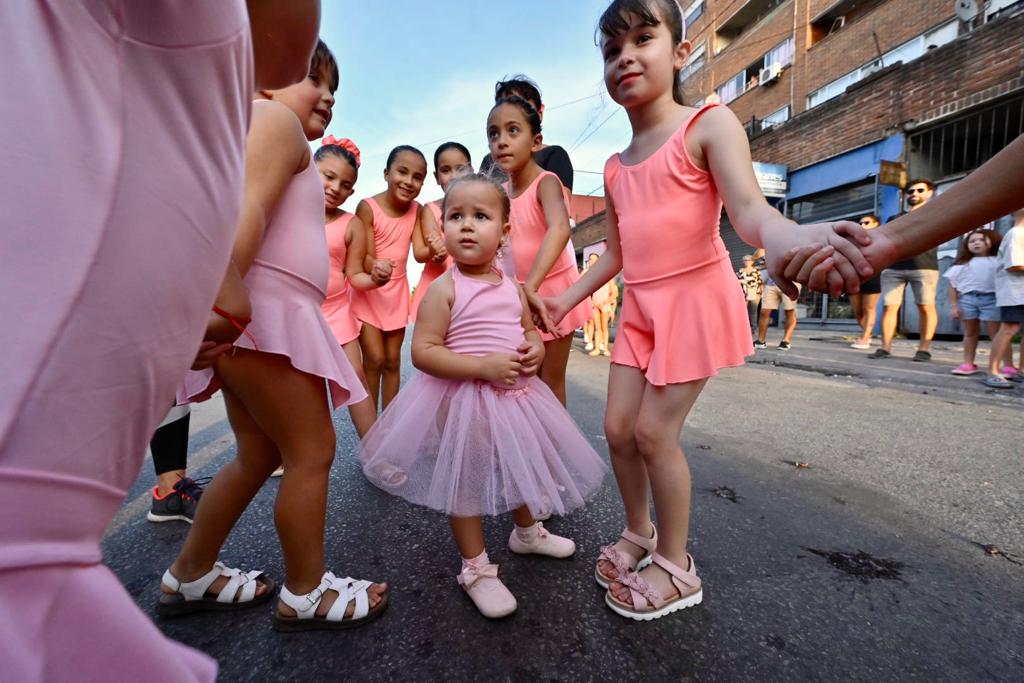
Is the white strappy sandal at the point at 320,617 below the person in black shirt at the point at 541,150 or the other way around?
below

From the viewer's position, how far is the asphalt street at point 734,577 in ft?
4.13

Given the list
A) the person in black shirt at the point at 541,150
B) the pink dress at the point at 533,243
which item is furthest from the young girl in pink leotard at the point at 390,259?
the pink dress at the point at 533,243

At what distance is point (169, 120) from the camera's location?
488 mm

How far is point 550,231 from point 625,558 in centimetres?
132

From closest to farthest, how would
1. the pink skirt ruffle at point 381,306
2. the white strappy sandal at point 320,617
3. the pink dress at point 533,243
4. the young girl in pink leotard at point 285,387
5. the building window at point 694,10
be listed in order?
1. the young girl in pink leotard at point 285,387
2. the white strappy sandal at point 320,617
3. the pink dress at point 533,243
4. the pink skirt ruffle at point 381,306
5. the building window at point 694,10

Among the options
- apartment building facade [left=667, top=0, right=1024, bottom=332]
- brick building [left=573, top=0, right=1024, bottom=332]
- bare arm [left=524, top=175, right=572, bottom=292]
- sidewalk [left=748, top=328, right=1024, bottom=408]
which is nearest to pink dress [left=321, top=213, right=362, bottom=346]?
bare arm [left=524, top=175, right=572, bottom=292]

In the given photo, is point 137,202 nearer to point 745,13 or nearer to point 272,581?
point 272,581

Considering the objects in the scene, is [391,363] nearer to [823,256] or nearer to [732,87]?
[823,256]

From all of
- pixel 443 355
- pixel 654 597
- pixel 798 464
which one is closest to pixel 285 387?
pixel 443 355

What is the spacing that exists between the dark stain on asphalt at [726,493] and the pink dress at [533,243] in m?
0.99

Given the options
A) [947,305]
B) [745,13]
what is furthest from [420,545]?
[745,13]

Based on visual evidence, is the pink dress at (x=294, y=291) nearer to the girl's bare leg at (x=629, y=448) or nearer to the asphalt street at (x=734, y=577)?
the asphalt street at (x=734, y=577)

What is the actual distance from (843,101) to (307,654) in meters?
13.7

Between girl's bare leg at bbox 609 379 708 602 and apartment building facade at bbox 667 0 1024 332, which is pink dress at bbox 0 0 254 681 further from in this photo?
apartment building facade at bbox 667 0 1024 332
